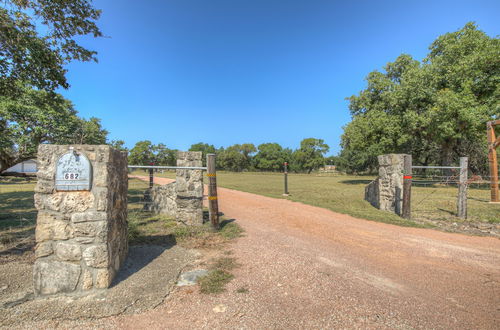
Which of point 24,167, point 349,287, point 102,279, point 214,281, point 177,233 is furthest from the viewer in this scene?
point 24,167

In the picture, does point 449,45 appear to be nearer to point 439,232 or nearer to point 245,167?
point 439,232

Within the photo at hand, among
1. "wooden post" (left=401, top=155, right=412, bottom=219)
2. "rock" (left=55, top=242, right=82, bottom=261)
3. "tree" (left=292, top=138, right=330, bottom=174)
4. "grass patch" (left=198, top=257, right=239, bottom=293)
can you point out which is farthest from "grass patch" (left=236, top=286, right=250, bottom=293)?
"tree" (left=292, top=138, right=330, bottom=174)

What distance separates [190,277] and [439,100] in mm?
19798

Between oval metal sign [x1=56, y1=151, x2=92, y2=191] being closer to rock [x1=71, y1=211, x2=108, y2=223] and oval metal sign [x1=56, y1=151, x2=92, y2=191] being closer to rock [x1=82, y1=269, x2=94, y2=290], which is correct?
rock [x1=71, y1=211, x2=108, y2=223]

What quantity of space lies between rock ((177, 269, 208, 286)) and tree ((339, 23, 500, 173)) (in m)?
18.4

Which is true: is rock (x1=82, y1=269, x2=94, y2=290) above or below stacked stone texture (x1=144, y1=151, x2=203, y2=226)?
below

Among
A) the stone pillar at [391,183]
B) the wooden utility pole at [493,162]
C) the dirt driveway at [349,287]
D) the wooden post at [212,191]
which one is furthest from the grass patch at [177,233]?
the wooden utility pole at [493,162]

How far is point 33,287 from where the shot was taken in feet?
9.82

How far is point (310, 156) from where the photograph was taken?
6556 cm

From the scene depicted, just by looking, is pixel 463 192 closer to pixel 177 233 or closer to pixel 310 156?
pixel 177 233

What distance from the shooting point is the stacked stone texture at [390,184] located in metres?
8.15

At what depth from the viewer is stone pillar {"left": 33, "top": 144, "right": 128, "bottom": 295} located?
9.31 ft

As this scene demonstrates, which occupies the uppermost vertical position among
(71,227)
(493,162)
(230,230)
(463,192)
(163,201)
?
(493,162)

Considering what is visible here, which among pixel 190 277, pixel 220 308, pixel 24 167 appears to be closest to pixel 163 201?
pixel 190 277
